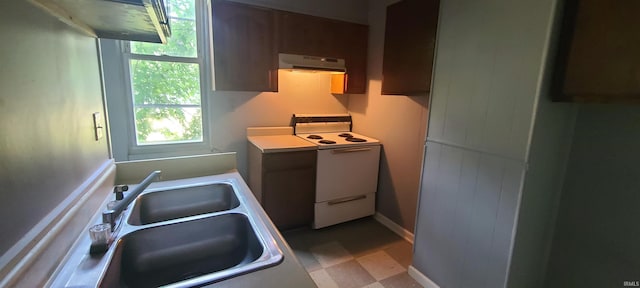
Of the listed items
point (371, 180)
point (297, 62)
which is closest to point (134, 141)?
point (297, 62)

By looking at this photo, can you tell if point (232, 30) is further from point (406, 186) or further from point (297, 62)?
point (406, 186)

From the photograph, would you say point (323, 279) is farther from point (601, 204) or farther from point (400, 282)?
point (601, 204)

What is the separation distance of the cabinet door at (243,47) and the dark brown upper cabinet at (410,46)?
106 centimetres

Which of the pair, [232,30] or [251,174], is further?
[251,174]

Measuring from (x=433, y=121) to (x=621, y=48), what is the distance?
0.90 metres

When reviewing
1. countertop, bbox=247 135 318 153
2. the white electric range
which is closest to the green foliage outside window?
countertop, bbox=247 135 318 153

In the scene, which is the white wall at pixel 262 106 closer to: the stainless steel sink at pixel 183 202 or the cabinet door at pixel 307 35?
the cabinet door at pixel 307 35

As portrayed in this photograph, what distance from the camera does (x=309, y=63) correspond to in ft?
8.40

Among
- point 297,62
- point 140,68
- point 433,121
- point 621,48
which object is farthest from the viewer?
point 297,62

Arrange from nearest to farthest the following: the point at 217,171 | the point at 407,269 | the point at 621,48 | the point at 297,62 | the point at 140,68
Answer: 1. the point at 621,48
2. the point at 217,171
3. the point at 407,269
4. the point at 140,68
5. the point at 297,62

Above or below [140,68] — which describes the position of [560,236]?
below

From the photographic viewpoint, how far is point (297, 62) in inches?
99.3

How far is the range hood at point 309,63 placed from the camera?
2.50 metres

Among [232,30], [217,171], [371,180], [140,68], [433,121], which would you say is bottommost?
[371,180]
